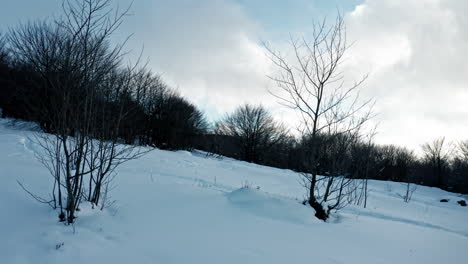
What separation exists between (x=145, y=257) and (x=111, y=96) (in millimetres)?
2820

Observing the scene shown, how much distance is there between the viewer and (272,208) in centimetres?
444

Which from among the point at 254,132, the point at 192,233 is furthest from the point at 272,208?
the point at 254,132

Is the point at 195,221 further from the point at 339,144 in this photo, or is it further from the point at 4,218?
the point at 339,144

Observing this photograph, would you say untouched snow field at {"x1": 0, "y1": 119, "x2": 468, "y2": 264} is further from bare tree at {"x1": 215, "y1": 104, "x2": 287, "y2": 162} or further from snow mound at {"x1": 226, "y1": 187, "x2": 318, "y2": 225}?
bare tree at {"x1": 215, "y1": 104, "x2": 287, "y2": 162}

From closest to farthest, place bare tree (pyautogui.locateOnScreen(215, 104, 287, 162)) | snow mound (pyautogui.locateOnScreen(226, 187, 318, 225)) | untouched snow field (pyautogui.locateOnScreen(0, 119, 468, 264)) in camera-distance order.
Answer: untouched snow field (pyautogui.locateOnScreen(0, 119, 468, 264))
snow mound (pyautogui.locateOnScreen(226, 187, 318, 225))
bare tree (pyautogui.locateOnScreen(215, 104, 287, 162))

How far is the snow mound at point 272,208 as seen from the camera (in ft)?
14.0

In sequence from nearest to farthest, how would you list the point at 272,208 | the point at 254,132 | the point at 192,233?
1. the point at 192,233
2. the point at 272,208
3. the point at 254,132

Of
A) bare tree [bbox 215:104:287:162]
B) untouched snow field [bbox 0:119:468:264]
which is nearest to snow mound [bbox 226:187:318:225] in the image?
untouched snow field [bbox 0:119:468:264]

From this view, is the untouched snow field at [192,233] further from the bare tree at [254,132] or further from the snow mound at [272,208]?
the bare tree at [254,132]

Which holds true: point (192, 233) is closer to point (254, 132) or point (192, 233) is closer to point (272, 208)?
point (272, 208)

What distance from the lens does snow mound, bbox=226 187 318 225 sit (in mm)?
4254

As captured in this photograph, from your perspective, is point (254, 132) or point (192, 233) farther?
point (254, 132)

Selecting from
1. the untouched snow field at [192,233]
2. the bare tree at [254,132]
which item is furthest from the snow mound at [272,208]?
the bare tree at [254,132]

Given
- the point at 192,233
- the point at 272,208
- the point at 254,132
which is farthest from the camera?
the point at 254,132
